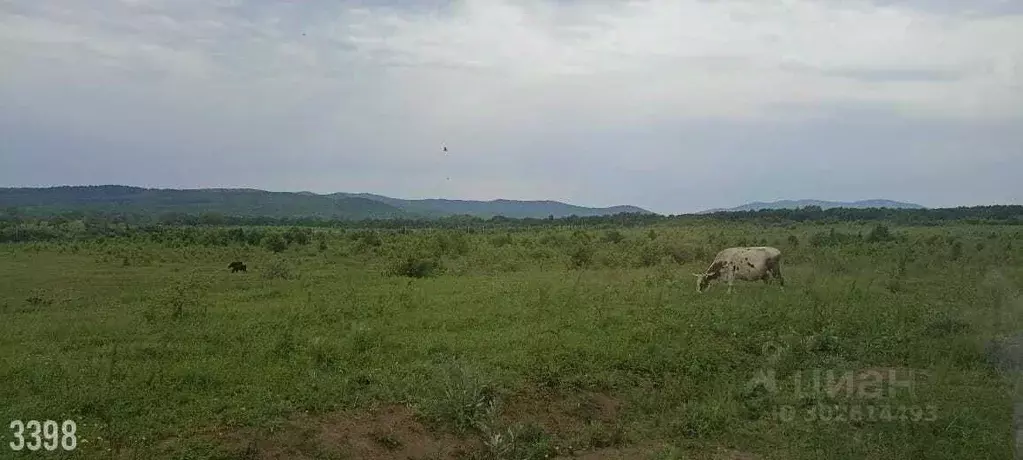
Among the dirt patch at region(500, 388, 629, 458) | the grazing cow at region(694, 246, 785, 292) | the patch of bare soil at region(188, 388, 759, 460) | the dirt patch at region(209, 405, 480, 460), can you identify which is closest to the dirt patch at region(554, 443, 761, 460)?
the patch of bare soil at region(188, 388, 759, 460)

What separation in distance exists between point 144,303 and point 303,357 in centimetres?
771

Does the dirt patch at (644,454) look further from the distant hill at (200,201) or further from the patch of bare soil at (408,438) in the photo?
the distant hill at (200,201)

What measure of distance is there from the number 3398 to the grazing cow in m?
13.8

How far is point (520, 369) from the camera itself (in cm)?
958

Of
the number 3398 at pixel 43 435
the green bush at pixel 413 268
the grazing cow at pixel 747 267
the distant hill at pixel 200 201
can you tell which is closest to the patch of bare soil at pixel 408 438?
the number 3398 at pixel 43 435

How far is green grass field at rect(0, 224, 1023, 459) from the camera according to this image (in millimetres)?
7535

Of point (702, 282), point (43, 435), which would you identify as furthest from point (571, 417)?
point (702, 282)

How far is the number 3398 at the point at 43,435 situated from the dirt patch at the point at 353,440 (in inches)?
54.6

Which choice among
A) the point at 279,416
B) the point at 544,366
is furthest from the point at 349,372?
the point at 544,366

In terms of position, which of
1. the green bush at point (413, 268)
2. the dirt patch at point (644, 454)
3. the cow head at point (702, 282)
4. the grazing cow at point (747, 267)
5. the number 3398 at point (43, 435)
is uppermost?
the grazing cow at point (747, 267)

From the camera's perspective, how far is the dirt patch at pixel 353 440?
7105 mm

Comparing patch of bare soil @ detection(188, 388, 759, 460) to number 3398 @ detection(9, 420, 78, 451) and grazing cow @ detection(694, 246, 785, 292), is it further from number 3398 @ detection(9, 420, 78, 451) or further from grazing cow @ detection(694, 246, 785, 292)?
grazing cow @ detection(694, 246, 785, 292)

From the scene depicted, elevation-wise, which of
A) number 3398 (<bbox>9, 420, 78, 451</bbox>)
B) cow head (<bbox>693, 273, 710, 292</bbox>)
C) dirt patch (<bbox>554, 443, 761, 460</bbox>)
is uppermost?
cow head (<bbox>693, 273, 710, 292</bbox>)

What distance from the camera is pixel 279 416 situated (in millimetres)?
7699
